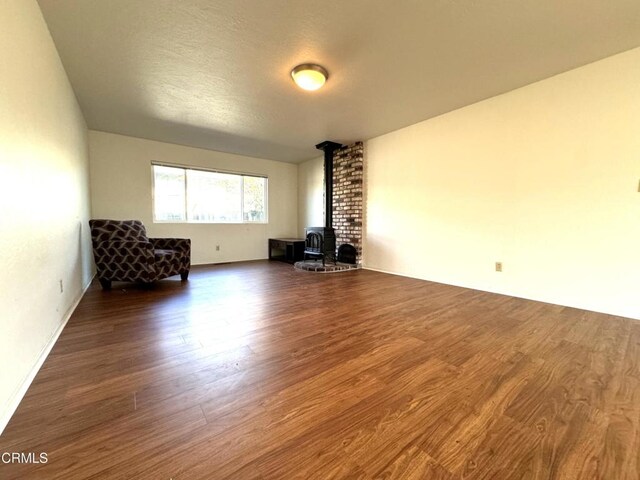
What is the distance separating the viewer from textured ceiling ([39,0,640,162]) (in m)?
1.88

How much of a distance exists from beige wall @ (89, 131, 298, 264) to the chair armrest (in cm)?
103

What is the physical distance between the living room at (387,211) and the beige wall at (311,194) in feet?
5.96

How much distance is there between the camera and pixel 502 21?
1983mm

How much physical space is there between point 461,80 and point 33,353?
420 cm

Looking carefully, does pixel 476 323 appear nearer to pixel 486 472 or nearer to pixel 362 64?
pixel 486 472

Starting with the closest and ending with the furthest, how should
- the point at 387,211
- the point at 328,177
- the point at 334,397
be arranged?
the point at 334,397, the point at 387,211, the point at 328,177

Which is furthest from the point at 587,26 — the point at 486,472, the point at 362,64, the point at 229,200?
the point at 229,200

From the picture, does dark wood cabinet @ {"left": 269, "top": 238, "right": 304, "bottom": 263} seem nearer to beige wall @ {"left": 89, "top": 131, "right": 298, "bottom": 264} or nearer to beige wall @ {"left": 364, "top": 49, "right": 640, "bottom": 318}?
beige wall @ {"left": 89, "top": 131, "right": 298, "bottom": 264}

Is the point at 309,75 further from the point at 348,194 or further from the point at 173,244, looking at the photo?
the point at 173,244

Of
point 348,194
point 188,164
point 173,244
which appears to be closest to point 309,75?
point 348,194

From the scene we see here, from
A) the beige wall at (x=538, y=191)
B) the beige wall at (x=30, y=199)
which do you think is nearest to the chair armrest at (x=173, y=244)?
the beige wall at (x=30, y=199)

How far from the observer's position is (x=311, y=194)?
630 centimetres

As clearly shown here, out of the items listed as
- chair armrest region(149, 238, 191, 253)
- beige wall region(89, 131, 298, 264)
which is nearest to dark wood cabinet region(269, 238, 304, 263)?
beige wall region(89, 131, 298, 264)

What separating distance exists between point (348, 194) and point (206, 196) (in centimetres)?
295
